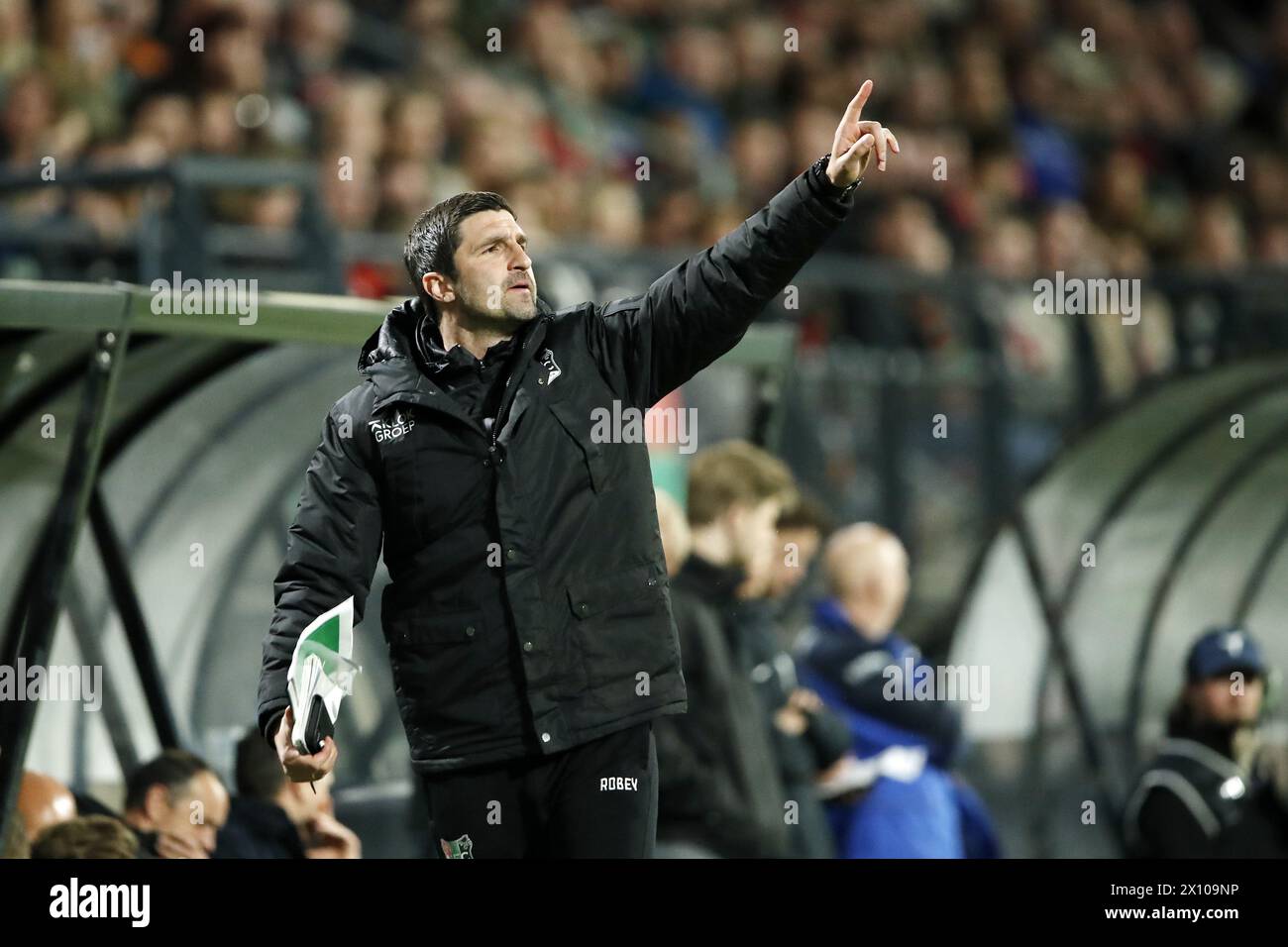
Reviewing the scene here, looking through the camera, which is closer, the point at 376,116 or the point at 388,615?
the point at 388,615

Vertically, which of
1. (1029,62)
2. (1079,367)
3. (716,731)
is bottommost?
(716,731)

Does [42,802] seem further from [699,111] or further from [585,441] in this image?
[699,111]

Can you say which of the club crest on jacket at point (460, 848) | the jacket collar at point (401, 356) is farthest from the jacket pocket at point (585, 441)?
the club crest on jacket at point (460, 848)

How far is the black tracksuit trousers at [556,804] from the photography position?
13.9 feet

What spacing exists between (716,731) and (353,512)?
246 centimetres

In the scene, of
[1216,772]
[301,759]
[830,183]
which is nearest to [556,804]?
[301,759]

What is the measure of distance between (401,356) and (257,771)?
6.96ft

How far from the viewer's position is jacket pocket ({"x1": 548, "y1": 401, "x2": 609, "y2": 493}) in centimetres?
432

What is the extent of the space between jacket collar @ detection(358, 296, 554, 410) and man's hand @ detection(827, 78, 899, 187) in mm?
673

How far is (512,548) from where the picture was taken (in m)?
4.23

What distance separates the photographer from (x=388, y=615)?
171 inches

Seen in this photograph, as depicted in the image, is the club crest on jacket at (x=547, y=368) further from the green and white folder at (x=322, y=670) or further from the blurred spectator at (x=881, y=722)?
the blurred spectator at (x=881, y=722)

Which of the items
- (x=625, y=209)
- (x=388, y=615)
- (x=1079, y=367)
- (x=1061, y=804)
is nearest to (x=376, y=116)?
(x=625, y=209)
